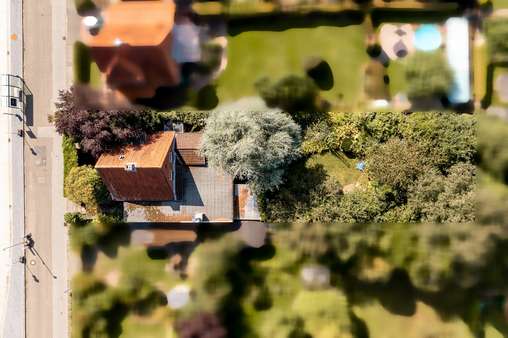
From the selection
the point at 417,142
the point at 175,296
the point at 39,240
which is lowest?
the point at 175,296

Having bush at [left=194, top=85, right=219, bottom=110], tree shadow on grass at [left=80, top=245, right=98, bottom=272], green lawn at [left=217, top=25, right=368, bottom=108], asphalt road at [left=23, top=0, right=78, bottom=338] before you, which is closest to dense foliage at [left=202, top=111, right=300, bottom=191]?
bush at [left=194, top=85, right=219, bottom=110]

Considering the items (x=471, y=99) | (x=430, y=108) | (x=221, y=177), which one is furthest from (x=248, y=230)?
(x=471, y=99)

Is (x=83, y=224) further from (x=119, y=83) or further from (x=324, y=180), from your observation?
(x=324, y=180)

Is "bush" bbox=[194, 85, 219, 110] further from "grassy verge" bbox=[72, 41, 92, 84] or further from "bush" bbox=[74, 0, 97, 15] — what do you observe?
"bush" bbox=[74, 0, 97, 15]

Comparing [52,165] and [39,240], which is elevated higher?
[52,165]

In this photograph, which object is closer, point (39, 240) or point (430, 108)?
point (430, 108)
